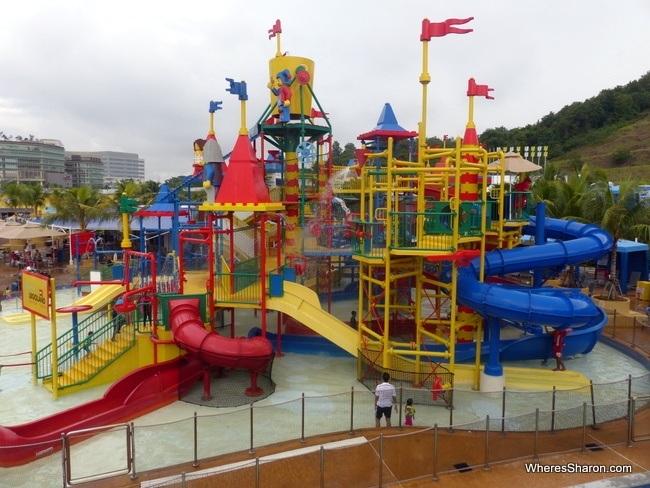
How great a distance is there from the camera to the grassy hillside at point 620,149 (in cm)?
8281

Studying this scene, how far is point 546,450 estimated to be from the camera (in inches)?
409

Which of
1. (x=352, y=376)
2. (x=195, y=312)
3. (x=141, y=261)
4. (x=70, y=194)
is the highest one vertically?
(x=70, y=194)

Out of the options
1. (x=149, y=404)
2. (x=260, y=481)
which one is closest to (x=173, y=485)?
(x=260, y=481)

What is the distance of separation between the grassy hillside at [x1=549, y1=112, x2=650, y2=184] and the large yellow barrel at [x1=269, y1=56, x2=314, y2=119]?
2728 inches

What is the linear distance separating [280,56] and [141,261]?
11165mm

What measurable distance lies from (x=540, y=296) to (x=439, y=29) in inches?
309

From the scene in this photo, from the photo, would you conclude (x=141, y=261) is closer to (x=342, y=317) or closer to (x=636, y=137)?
(x=342, y=317)

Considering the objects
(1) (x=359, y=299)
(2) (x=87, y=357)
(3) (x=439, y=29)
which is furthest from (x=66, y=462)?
(3) (x=439, y=29)

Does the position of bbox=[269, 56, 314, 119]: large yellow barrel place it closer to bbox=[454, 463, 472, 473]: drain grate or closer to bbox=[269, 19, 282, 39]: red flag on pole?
bbox=[269, 19, 282, 39]: red flag on pole

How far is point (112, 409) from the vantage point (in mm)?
11867

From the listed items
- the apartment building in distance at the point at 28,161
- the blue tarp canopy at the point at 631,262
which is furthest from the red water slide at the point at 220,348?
the apartment building in distance at the point at 28,161

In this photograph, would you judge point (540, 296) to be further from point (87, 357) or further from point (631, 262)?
point (631, 262)

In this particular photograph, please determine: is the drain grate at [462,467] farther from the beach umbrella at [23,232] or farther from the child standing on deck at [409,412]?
the beach umbrella at [23,232]

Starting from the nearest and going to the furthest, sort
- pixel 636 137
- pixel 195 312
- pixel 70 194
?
pixel 195 312
pixel 70 194
pixel 636 137
